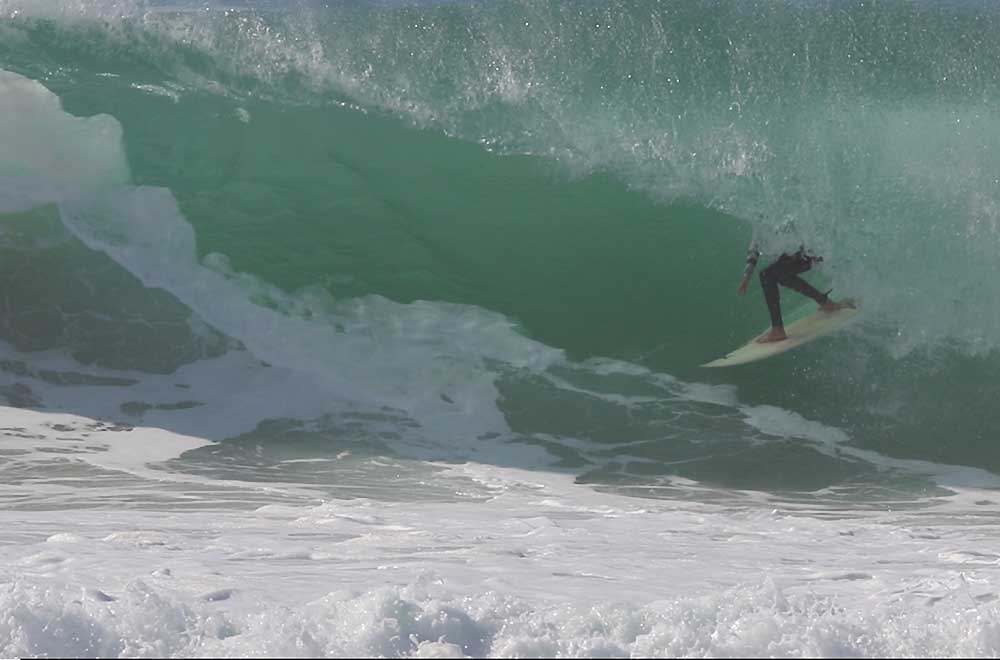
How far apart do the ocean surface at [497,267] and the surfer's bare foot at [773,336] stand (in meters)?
0.12

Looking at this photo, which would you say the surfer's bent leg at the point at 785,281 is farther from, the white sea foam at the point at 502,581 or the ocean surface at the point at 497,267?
the white sea foam at the point at 502,581

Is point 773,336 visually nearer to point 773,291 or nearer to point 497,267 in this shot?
point 773,291

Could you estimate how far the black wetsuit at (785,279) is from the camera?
7.18 metres

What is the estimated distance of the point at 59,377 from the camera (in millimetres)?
7145

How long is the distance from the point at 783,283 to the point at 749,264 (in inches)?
12.1

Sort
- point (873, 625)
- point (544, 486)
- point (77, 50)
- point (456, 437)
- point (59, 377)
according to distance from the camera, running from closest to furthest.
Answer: point (873, 625), point (544, 486), point (456, 437), point (59, 377), point (77, 50)

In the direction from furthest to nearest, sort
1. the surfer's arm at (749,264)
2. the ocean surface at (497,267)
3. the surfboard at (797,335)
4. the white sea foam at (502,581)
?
1. the surfer's arm at (749,264)
2. the surfboard at (797,335)
3. the ocean surface at (497,267)
4. the white sea foam at (502,581)

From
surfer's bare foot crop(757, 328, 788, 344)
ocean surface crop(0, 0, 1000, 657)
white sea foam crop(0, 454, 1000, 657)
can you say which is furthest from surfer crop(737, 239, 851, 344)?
white sea foam crop(0, 454, 1000, 657)

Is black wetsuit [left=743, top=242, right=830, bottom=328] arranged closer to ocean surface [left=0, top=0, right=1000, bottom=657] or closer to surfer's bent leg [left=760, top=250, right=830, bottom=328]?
surfer's bent leg [left=760, top=250, right=830, bottom=328]

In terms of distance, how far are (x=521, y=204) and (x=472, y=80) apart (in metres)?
0.80

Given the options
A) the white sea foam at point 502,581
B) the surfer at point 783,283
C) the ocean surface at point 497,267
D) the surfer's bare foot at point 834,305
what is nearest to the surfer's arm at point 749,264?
the surfer at point 783,283

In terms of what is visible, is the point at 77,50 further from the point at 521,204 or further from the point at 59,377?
Answer: the point at 521,204

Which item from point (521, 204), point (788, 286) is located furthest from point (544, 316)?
point (788, 286)

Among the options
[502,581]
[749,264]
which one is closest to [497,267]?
[749,264]
